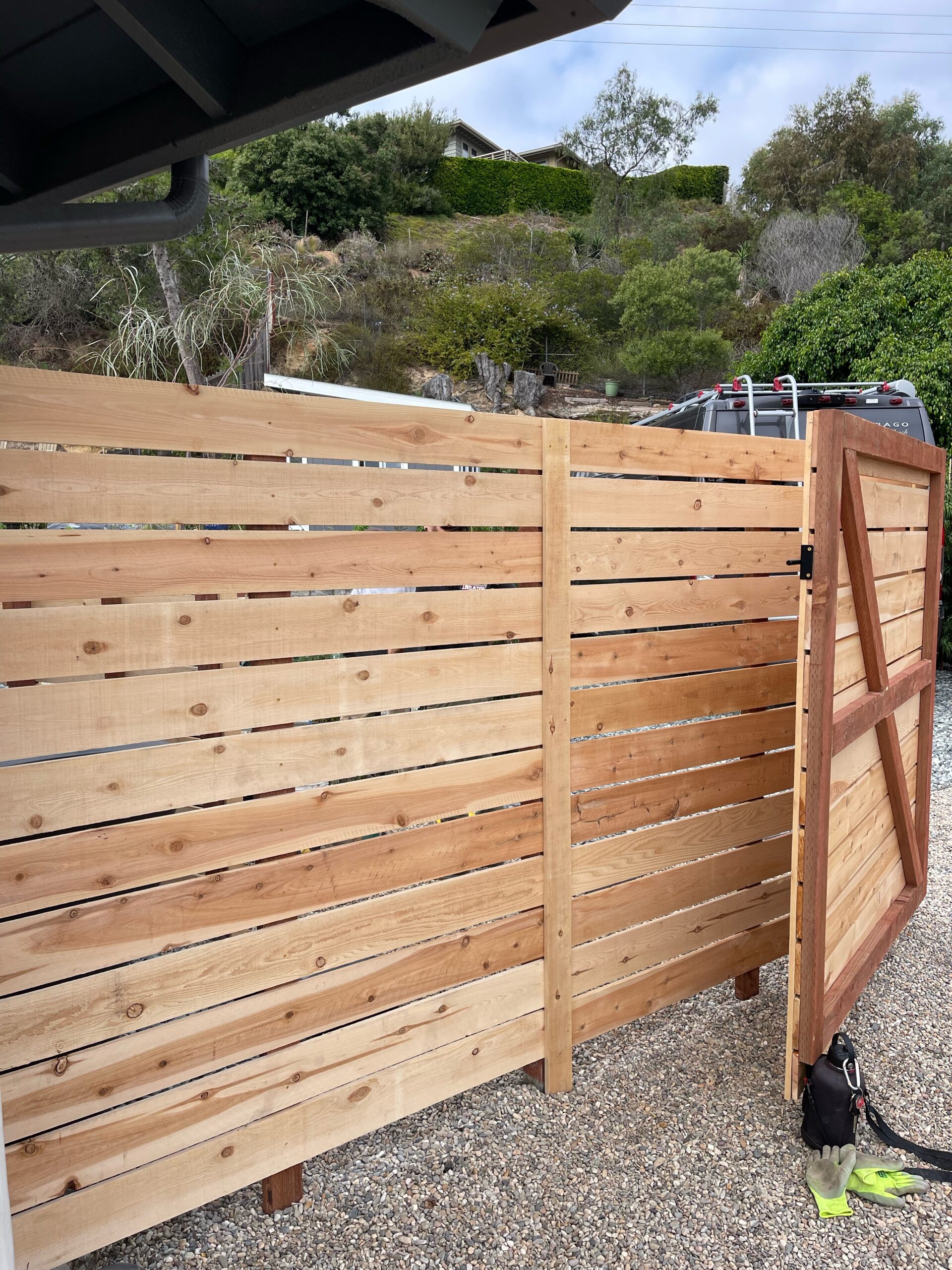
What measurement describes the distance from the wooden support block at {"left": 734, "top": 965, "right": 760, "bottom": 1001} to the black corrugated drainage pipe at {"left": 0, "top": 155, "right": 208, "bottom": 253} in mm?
3377

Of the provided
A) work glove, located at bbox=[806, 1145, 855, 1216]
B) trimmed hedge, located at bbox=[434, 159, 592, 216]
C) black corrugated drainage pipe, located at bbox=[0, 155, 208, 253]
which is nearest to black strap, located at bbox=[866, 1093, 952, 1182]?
work glove, located at bbox=[806, 1145, 855, 1216]

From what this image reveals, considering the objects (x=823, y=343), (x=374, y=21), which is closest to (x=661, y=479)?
(x=374, y=21)

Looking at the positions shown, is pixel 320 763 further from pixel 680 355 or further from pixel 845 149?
pixel 845 149

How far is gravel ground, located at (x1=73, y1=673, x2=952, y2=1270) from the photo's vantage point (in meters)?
2.19

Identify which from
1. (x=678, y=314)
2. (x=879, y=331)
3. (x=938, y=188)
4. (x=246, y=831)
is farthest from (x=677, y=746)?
(x=938, y=188)

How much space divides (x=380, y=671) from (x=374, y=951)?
0.80m

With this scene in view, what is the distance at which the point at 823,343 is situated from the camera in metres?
10.6

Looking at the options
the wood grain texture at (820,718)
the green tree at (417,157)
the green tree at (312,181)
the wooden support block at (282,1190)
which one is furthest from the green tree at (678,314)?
the wooden support block at (282,1190)

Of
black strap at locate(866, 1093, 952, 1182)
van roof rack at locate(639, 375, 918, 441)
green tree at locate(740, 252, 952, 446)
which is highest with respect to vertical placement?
green tree at locate(740, 252, 952, 446)

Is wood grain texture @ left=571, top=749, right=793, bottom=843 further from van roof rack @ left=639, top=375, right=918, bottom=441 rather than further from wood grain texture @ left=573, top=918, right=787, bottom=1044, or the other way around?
van roof rack @ left=639, top=375, right=918, bottom=441

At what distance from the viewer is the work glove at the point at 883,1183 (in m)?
2.39

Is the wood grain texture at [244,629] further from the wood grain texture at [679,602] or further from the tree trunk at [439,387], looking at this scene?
the tree trunk at [439,387]

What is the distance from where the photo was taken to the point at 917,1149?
8.43ft

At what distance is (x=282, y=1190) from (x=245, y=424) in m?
2.09
